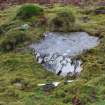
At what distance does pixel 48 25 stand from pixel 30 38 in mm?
680

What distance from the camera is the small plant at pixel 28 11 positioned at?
39.0 feet

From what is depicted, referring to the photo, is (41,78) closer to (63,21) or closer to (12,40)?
(12,40)

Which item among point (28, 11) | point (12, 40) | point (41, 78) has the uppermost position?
point (28, 11)

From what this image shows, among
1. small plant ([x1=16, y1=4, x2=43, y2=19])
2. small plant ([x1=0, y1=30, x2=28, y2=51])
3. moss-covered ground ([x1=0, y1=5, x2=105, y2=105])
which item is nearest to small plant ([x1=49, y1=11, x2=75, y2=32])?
moss-covered ground ([x1=0, y1=5, x2=105, y2=105])

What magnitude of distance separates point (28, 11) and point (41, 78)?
3.27 meters

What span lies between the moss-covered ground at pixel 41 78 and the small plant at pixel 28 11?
1.43ft

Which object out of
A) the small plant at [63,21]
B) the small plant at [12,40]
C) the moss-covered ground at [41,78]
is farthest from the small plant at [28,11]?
the small plant at [12,40]

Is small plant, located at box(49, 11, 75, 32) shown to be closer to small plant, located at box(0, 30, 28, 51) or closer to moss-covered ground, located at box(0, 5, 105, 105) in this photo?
moss-covered ground, located at box(0, 5, 105, 105)

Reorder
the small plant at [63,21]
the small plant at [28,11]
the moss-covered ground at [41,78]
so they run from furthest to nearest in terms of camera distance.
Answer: the small plant at [28,11]
the small plant at [63,21]
the moss-covered ground at [41,78]

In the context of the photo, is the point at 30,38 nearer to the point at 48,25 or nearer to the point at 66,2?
the point at 48,25

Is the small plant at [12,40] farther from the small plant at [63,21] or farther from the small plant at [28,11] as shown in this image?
the small plant at [28,11]

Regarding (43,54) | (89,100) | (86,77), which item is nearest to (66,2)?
(43,54)

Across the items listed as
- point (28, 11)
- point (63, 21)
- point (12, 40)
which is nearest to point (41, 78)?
point (12, 40)

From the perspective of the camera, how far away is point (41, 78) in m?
9.07
